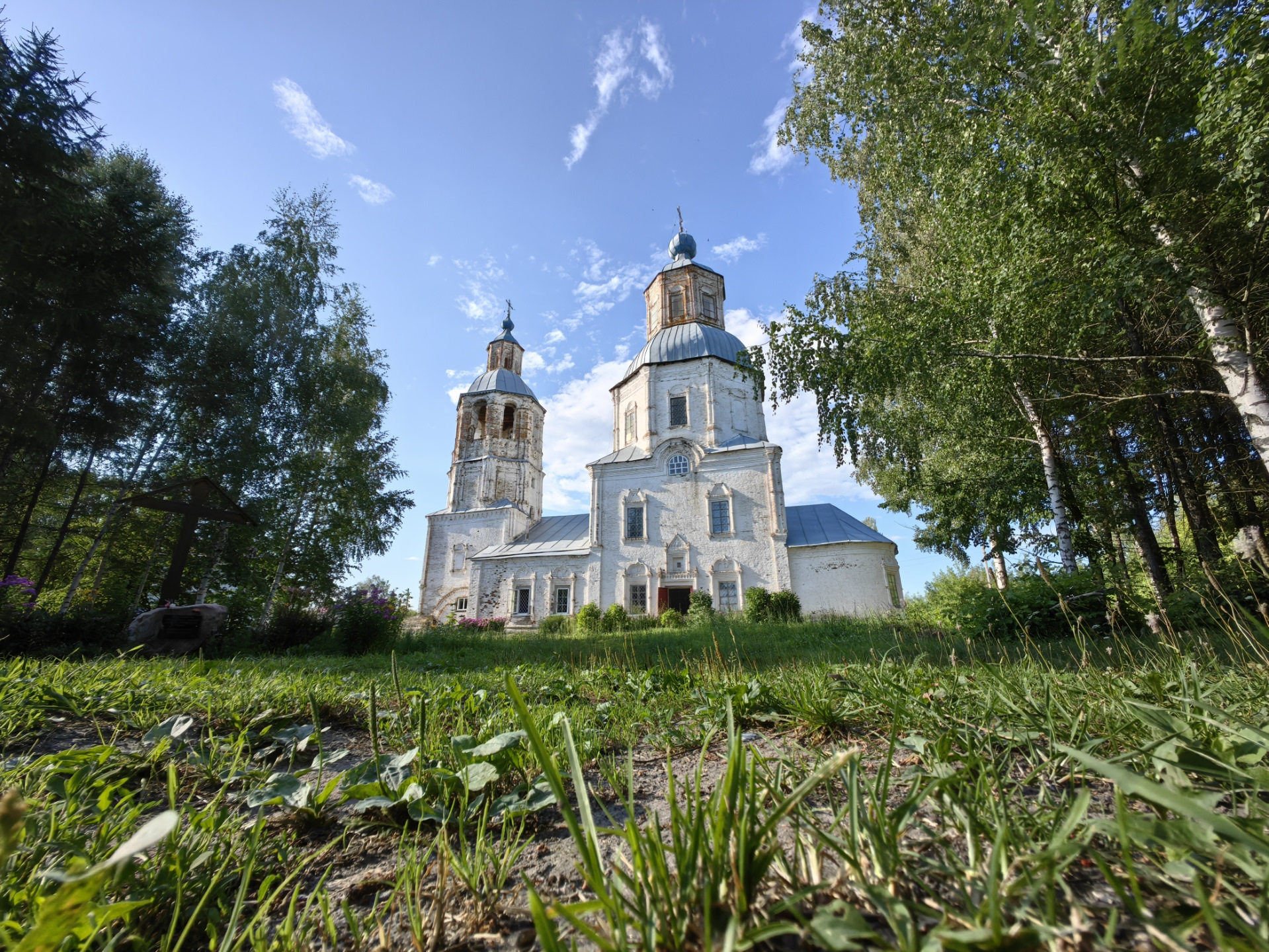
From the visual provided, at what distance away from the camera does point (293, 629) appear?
1075 centimetres

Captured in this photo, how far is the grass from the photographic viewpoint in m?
0.80

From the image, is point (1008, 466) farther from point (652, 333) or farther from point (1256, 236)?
point (652, 333)

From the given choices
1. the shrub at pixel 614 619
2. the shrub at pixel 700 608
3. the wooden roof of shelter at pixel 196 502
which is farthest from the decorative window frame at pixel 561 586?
the wooden roof of shelter at pixel 196 502

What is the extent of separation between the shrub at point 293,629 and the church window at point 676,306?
19542 mm

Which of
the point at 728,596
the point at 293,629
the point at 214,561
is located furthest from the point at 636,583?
the point at 214,561

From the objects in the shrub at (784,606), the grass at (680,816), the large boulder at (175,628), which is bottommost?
the grass at (680,816)

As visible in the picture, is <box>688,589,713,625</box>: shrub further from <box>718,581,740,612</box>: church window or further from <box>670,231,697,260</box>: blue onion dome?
<box>670,231,697,260</box>: blue onion dome

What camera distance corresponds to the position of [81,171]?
40.2ft

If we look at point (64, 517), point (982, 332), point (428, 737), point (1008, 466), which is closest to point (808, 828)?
point (428, 737)

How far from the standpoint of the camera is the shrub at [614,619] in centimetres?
1806

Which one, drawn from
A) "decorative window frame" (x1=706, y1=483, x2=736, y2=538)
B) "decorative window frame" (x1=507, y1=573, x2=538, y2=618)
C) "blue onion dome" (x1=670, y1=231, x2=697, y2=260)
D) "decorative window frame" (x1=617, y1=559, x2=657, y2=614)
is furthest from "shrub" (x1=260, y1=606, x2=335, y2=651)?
"blue onion dome" (x1=670, y1=231, x2=697, y2=260)

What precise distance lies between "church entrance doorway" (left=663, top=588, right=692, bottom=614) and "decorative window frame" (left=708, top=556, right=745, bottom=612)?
104cm

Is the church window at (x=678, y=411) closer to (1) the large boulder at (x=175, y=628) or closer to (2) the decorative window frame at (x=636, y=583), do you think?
(2) the decorative window frame at (x=636, y=583)

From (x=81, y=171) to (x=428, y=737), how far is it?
1782cm
